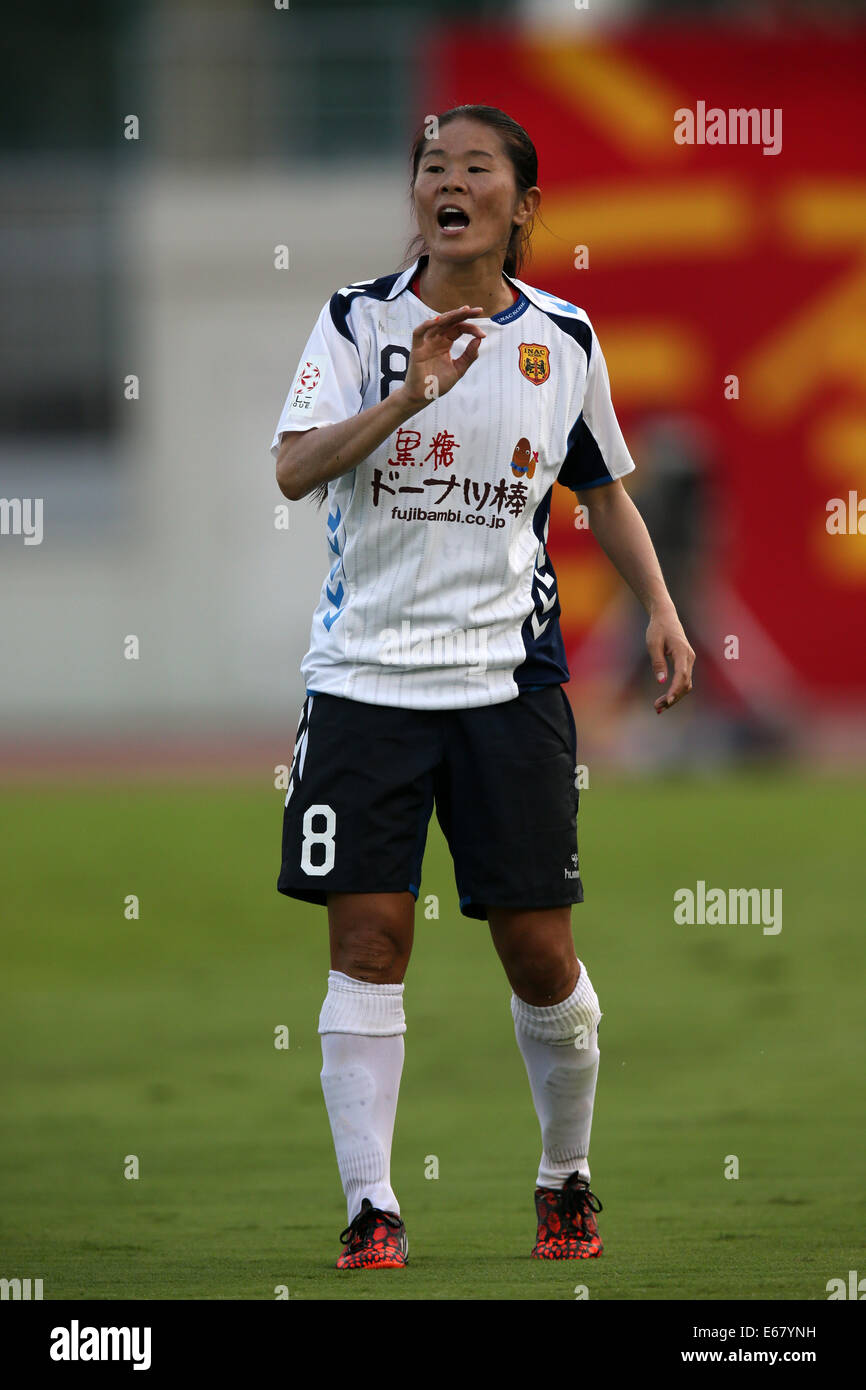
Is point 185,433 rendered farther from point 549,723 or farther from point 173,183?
point 549,723

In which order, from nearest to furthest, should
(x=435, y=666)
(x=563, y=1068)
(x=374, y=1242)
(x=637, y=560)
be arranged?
1. (x=374, y=1242)
2. (x=435, y=666)
3. (x=563, y=1068)
4. (x=637, y=560)

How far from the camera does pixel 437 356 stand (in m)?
4.57

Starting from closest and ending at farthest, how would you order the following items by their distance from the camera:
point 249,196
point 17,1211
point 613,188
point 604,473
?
point 604,473
point 17,1211
point 613,188
point 249,196

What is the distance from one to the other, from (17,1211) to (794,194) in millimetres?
20649

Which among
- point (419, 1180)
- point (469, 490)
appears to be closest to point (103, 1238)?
point (419, 1180)

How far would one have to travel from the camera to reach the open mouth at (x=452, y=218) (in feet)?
15.8

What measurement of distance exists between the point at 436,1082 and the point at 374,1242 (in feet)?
9.58

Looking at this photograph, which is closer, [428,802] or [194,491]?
[428,802]

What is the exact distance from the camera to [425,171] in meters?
4.88

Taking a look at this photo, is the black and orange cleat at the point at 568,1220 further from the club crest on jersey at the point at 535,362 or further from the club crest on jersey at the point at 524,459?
the club crest on jersey at the point at 535,362
